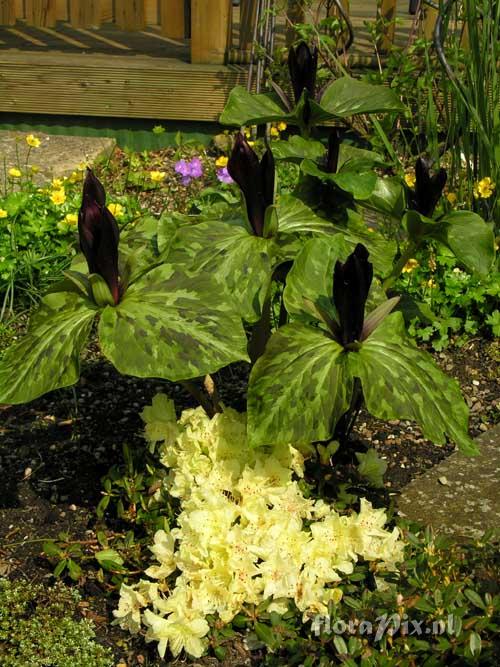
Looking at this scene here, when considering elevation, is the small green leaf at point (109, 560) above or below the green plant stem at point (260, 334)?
below

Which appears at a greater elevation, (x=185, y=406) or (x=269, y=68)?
(x=269, y=68)

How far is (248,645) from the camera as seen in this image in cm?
219

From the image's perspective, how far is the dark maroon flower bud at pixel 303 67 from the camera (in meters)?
2.49

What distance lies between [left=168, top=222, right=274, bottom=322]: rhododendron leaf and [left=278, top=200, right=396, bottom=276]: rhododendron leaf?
0.15m

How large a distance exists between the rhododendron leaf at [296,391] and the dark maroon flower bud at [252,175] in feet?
1.10

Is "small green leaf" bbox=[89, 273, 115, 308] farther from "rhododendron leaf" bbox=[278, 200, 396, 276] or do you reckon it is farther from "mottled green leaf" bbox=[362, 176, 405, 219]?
"mottled green leaf" bbox=[362, 176, 405, 219]

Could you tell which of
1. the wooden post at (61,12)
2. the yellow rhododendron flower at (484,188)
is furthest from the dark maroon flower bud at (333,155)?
the wooden post at (61,12)

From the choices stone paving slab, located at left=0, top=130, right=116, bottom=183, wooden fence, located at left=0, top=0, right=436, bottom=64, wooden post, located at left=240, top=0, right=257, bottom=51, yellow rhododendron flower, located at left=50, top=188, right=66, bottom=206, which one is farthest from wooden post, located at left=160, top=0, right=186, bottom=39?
yellow rhododendron flower, located at left=50, top=188, right=66, bottom=206

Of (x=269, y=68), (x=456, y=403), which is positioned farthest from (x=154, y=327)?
(x=269, y=68)

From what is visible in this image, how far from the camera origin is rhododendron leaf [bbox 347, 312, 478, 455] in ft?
6.45

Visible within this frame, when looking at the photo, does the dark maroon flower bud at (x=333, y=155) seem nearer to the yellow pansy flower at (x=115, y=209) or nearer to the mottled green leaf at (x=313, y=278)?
the mottled green leaf at (x=313, y=278)

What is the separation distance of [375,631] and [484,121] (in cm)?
224

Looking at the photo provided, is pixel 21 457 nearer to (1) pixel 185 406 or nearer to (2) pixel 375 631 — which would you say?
(1) pixel 185 406

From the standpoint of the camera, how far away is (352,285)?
78.4 inches
